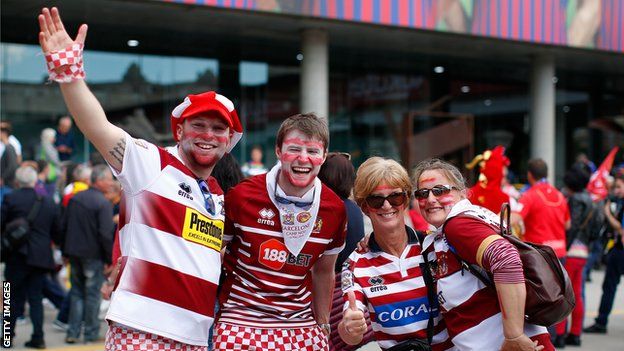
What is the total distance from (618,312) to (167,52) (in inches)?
501

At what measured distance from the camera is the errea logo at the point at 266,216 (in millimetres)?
3484

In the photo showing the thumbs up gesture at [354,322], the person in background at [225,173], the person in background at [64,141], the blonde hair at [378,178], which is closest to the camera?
the thumbs up gesture at [354,322]

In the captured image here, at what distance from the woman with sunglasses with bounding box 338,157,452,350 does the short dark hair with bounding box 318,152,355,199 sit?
94 cm

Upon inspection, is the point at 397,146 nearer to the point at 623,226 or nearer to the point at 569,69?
the point at 569,69

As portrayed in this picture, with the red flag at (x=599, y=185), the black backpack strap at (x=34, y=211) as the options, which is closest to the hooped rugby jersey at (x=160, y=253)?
the black backpack strap at (x=34, y=211)

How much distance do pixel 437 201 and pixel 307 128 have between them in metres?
0.73

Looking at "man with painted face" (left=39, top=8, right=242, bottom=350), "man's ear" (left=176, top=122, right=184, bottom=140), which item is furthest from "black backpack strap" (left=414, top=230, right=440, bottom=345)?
"man's ear" (left=176, top=122, right=184, bottom=140)

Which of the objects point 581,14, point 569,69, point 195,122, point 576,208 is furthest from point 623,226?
point 569,69

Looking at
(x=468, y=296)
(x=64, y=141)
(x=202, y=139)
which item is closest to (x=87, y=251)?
(x=202, y=139)

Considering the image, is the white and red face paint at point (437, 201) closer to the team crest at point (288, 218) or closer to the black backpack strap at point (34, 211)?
the team crest at point (288, 218)

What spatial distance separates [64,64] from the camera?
2.77 meters

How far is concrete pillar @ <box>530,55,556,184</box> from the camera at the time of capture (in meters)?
21.1

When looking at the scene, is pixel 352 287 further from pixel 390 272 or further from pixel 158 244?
pixel 158 244

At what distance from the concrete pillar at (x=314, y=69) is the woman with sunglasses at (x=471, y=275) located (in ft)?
45.5
